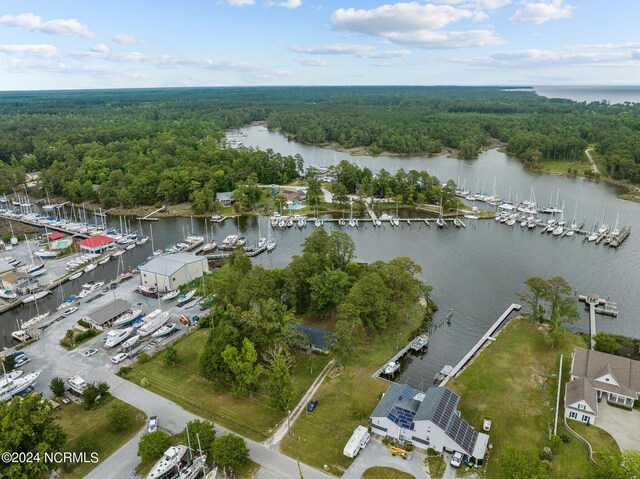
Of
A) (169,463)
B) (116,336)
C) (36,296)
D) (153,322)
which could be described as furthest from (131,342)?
(36,296)

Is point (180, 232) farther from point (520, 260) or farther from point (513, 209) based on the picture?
point (513, 209)

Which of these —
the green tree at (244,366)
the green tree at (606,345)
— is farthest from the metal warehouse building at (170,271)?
the green tree at (606,345)

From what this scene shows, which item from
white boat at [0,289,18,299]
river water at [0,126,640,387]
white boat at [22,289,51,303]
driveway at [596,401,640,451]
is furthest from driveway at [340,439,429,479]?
white boat at [0,289,18,299]

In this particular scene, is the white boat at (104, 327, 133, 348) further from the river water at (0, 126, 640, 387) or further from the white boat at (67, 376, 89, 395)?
the river water at (0, 126, 640, 387)

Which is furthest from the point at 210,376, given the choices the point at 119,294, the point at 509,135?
the point at 509,135

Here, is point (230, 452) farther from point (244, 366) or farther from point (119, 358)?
point (119, 358)

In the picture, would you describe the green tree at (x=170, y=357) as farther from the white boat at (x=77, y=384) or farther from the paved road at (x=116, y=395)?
the white boat at (x=77, y=384)

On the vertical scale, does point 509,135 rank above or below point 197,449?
above
